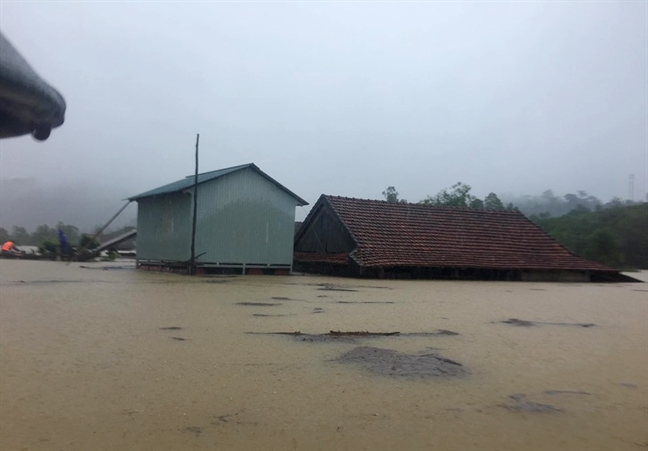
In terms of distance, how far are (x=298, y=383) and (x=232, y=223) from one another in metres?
15.9

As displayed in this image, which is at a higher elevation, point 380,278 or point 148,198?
point 148,198

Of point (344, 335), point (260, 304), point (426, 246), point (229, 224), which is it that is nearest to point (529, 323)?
point (344, 335)

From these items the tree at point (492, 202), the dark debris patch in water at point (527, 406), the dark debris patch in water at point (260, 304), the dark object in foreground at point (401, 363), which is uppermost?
the tree at point (492, 202)

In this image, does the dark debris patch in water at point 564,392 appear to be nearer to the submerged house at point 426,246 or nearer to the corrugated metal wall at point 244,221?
the submerged house at point 426,246

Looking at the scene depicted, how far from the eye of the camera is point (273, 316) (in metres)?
9.29

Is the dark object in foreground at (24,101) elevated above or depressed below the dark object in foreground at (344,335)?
above

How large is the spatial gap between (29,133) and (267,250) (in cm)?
1983

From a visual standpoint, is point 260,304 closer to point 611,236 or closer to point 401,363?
point 401,363

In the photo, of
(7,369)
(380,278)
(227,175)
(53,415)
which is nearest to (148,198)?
(227,175)

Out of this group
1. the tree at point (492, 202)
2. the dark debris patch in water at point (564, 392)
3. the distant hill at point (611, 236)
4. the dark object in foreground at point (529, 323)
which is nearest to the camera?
the dark debris patch in water at point (564, 392)

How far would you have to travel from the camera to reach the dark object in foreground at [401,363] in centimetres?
572

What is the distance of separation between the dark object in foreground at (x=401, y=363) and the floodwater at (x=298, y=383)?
0.27 ft

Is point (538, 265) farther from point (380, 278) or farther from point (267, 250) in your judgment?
point (267, 250)

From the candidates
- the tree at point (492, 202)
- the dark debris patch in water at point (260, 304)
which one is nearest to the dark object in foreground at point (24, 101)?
the dark debris patch in water at point (260, 304)
